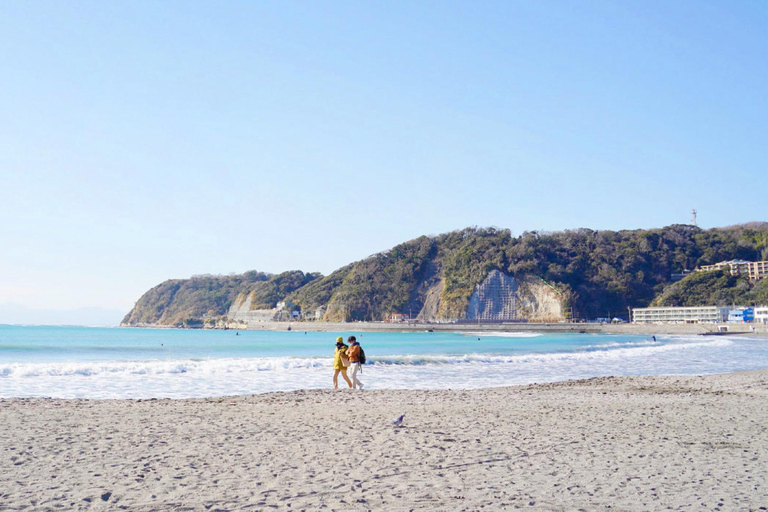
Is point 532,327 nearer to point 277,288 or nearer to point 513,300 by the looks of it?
point 513,300

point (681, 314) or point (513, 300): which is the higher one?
point (513, 300)

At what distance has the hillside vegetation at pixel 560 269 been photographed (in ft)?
375

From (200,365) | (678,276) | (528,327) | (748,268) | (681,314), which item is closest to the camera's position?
(200,365)

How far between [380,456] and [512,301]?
11137 centimetres

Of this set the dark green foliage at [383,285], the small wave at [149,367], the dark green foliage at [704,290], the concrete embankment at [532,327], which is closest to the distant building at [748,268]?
the dark green foliage at [704,290]

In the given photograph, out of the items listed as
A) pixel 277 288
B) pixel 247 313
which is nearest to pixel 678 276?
pixel 277 288

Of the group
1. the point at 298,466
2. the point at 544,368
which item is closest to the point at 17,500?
the point at 298,466

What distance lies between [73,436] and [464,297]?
361ft

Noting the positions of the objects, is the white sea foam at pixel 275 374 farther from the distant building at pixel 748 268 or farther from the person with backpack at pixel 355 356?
the distant building at pixel 748 268

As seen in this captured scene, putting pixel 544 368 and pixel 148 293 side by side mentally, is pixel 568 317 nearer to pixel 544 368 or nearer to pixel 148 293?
pixel 544 368

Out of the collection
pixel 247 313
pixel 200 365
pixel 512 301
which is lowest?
pixel 247 313

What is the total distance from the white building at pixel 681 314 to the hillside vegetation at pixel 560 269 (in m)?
5.05

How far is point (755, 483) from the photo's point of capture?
17.1 ft

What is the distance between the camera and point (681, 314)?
99.4 meters
